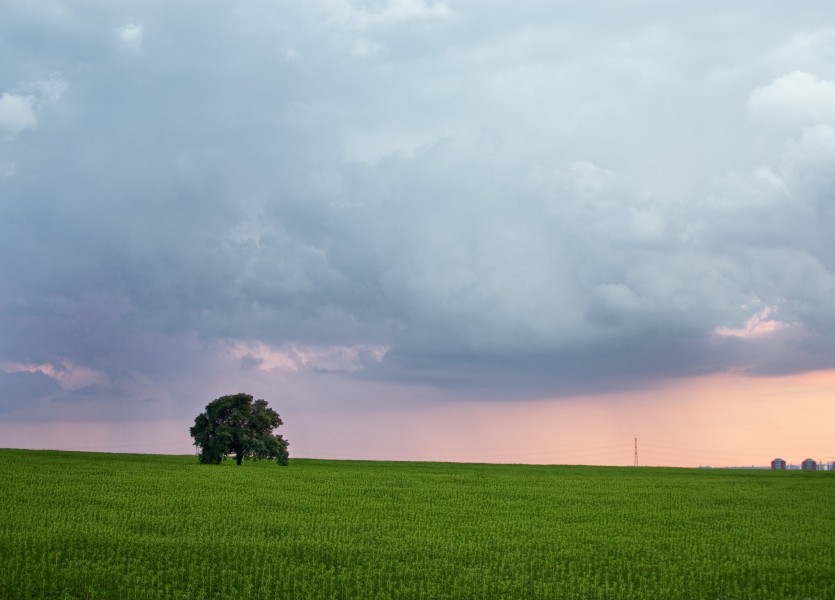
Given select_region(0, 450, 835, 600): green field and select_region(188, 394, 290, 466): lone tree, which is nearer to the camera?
select_region(0, 450, 835, 600): green field

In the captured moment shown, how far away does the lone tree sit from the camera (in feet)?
293

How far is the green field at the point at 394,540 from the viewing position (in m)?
34.2

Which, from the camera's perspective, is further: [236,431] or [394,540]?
[236,431]

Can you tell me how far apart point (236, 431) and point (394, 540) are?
51103 millimetres

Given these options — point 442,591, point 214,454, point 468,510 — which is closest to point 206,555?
point 442,591

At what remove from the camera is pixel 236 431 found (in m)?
89.9

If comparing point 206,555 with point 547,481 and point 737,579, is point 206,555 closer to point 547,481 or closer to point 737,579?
point 737,579

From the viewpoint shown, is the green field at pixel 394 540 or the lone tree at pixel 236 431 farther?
the lone tree at pixel 236 431

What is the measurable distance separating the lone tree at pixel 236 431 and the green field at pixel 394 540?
20447mm

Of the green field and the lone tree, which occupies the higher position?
the lone tree

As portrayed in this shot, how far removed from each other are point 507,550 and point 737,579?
34.0ft

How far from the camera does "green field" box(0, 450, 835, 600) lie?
34219 mm

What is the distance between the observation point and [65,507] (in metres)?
49.8

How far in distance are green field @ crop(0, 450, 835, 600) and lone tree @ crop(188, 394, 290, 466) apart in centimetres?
2045
